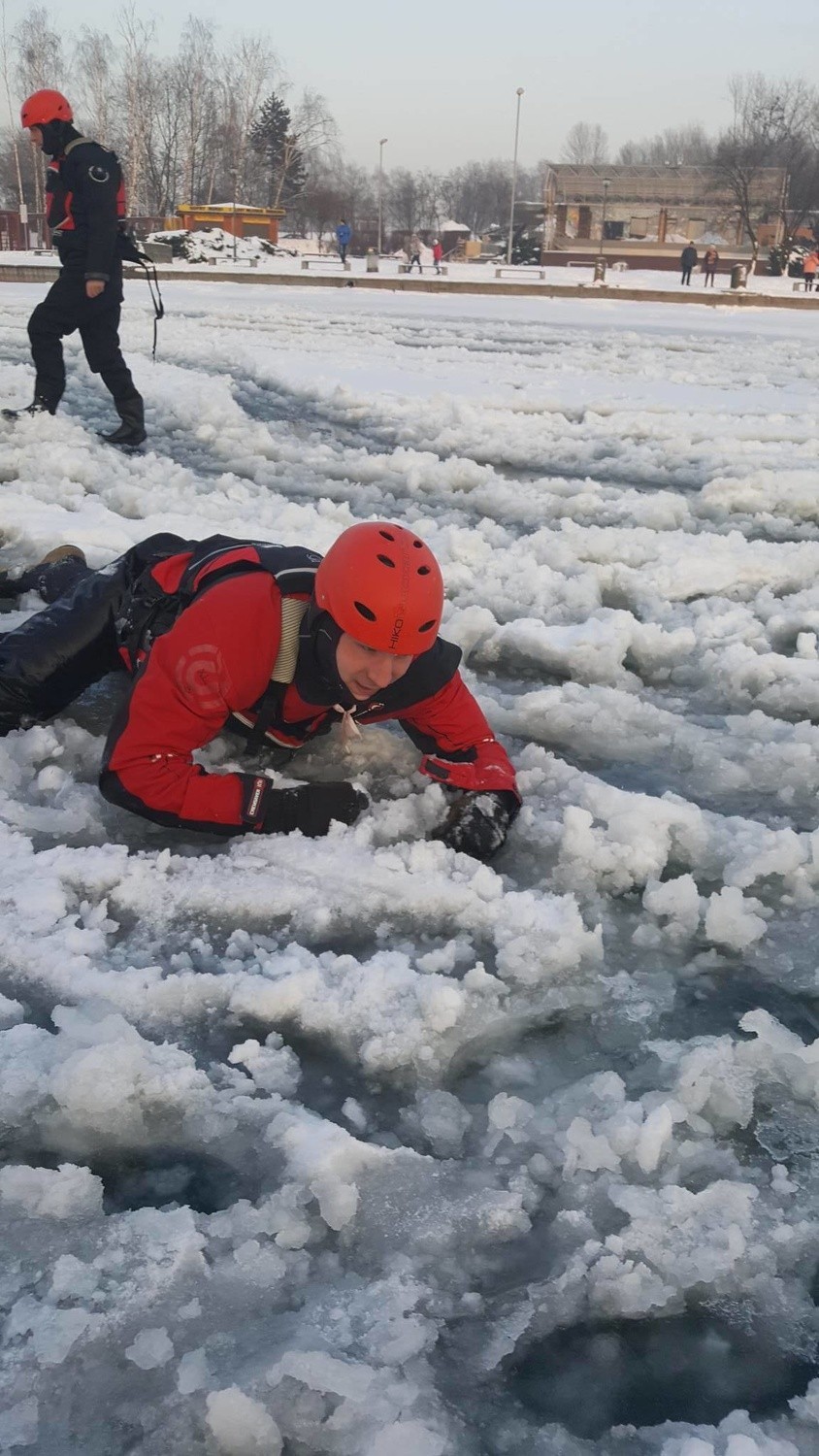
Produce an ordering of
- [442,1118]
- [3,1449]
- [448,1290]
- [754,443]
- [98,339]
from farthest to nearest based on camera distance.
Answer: [754,443], [98,339], [442,1118], [448,1290], [3,1449]

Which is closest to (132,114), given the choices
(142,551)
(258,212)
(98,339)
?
(258,212)

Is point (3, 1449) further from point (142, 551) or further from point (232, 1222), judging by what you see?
point (142, 551)

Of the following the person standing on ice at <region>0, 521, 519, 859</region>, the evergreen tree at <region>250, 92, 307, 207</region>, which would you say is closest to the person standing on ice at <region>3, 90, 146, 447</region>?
the person standing on ice at <region>0, 521, 519, 859</region>

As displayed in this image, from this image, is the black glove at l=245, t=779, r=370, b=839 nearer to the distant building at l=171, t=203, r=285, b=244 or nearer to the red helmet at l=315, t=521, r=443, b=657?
the red helmet at l=315, t=521, r=443, b=657

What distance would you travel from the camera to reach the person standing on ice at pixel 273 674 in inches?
102

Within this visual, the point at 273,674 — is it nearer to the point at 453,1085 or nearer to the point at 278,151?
the point at 453,1085

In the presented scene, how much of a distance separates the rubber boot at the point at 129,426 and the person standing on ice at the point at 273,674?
3.59 meters

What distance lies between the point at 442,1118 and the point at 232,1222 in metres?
0.43

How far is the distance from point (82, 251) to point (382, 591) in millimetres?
4821

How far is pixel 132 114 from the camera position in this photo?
5544 cm

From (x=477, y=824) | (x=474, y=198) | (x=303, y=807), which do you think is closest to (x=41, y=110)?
(x=303, y=807)

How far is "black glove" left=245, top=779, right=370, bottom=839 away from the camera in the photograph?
281 centimetres

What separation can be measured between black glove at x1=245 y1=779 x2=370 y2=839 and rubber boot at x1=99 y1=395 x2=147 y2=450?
4.30 m

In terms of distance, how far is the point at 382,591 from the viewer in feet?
8.21
